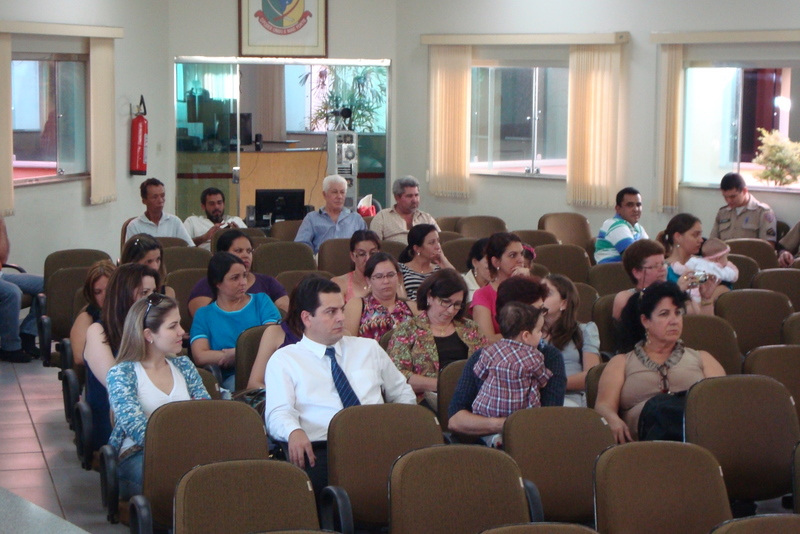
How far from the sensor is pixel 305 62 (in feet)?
40.5

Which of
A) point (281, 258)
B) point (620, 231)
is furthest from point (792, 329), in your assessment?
point (281, 258)

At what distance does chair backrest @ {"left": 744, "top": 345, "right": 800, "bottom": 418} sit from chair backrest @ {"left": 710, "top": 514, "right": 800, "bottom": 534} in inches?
74.6

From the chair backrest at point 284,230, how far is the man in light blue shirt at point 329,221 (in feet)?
2.61

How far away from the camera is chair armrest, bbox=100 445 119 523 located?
3.91 metres

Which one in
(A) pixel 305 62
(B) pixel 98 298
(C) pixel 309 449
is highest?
(A) pixel 305 62

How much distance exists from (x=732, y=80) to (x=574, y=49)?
1.77 meters

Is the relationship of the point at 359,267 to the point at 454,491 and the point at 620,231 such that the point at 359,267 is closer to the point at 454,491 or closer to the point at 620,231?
the point at 620,231

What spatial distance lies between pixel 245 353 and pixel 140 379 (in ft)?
2.86

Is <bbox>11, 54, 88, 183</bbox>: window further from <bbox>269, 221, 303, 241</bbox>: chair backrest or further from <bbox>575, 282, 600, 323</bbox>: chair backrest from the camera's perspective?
<bbox>575, 282, 600, 323</bbox>: chair backrest

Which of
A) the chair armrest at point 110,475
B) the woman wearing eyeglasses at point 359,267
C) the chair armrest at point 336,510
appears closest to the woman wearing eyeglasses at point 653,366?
the chair armrest at point 336,510

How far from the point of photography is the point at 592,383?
4.66 m

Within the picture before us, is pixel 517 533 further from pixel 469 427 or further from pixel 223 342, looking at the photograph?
pixel 223 342

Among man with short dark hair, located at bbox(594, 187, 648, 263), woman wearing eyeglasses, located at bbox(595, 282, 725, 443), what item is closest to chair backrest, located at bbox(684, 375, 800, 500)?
woman wearing eyeglasses, located at bbox(595, 282, 725, 443)

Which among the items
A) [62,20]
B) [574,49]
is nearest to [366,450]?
[62,20]
